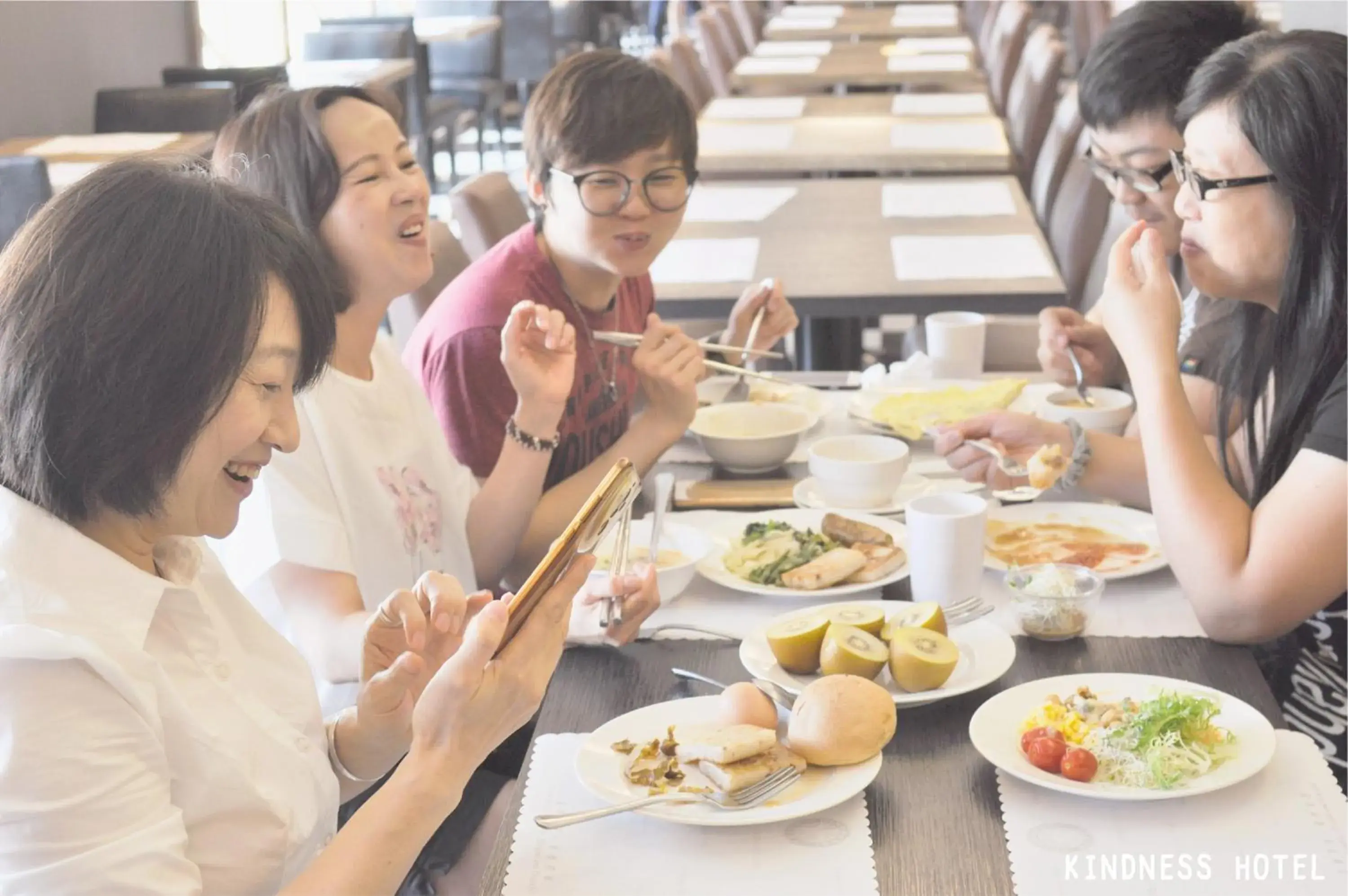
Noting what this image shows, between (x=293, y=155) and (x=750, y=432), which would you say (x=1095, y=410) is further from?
(x=293, y=155)

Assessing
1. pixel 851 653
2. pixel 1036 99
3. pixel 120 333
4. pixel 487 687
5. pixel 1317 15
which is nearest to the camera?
pixel 120 333

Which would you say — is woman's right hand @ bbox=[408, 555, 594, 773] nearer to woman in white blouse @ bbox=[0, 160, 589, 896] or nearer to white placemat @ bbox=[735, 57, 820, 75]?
woman in white blouse @ bbox=[0, 160, 589, 896]

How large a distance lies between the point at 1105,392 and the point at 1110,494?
0.39m

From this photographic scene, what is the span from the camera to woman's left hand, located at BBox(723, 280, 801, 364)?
253 cm

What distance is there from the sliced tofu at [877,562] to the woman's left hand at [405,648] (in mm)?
454

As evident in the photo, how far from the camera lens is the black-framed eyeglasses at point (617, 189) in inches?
81.7

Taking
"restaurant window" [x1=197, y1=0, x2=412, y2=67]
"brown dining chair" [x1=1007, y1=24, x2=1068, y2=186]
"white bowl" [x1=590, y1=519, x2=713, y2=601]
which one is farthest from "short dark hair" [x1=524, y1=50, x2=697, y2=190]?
"restaurant window" [x1=197, y1=0, x2=412, y2=67]

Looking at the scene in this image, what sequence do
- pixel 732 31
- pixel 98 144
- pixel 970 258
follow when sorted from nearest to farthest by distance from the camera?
1. pixel 970 258
2. pixel 98 144
3. pixel 732 31

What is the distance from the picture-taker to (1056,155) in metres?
4.11

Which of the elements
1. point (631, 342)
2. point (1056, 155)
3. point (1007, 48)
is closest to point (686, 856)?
point (631, 342)

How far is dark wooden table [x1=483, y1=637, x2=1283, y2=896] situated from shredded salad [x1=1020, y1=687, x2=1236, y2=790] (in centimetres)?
6

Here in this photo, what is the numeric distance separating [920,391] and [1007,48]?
4767 mm

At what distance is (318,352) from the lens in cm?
116

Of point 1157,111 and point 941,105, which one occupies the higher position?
point 1157,111
